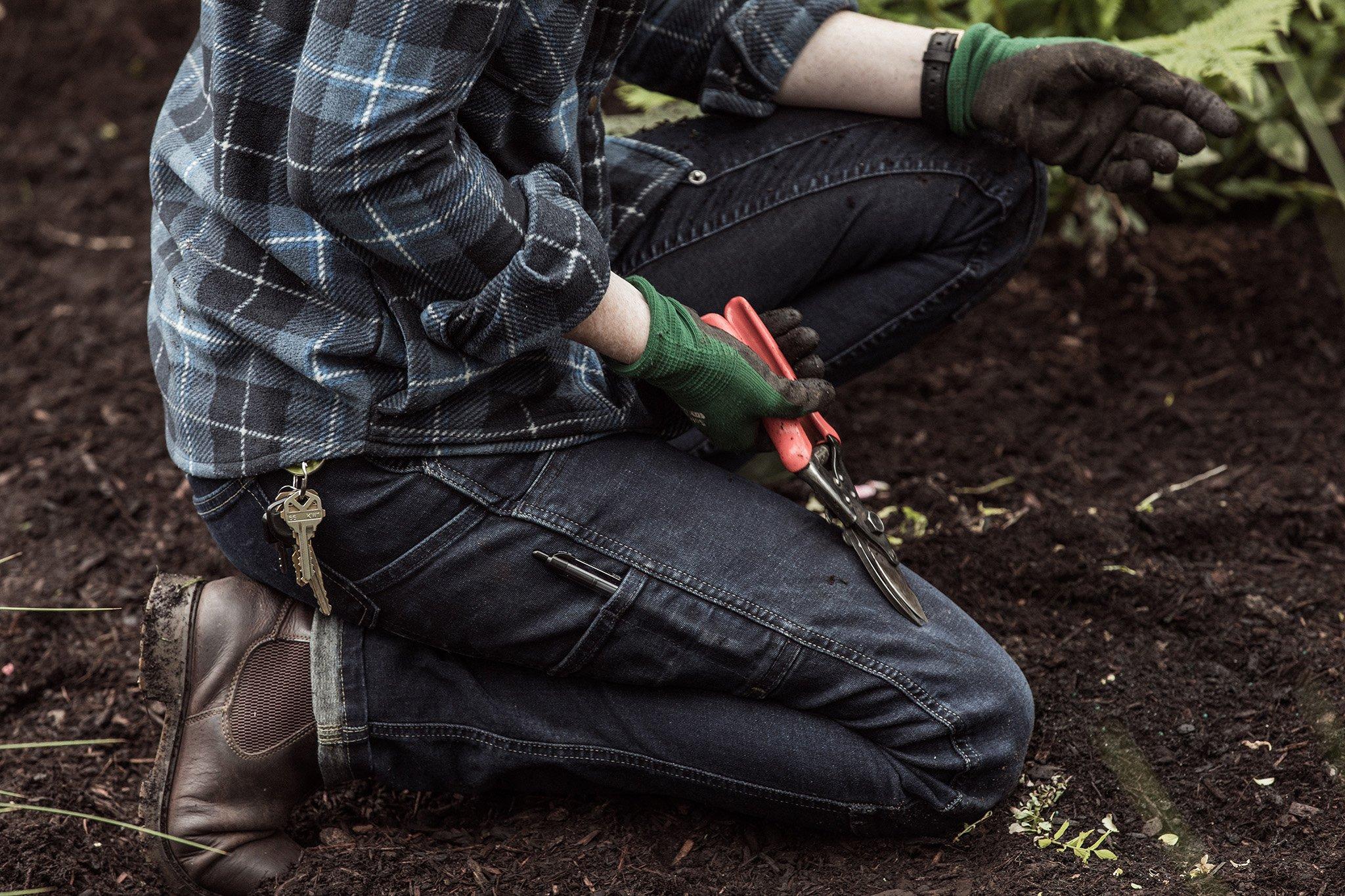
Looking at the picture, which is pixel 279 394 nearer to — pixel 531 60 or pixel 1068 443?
pixel 531 60

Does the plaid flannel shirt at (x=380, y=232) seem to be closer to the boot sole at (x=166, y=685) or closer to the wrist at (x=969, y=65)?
the boot sole at (x=166, y=685)

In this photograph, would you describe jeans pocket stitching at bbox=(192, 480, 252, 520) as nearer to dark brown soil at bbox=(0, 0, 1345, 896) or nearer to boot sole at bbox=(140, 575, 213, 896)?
boot sole at bbox=(140, 575, 213, 896)

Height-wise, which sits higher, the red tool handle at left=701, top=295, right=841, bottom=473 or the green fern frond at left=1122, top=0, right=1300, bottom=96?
the green fern frond at left=1122, top=0, right=1300, bottom=96

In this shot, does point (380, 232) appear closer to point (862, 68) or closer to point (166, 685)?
point (166, 685)

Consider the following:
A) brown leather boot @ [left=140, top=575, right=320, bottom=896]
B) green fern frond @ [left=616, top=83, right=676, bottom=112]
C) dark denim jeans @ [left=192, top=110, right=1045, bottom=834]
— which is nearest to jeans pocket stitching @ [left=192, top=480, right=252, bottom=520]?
dark denim jeans @ [left=192, top=110, right=1045, bottom=834]

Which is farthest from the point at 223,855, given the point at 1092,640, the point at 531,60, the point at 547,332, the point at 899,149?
the point at 899,149

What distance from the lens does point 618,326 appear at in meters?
1.58

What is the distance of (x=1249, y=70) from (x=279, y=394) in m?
2.00

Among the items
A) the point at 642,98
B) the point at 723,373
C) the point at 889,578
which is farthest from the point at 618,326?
the point at 642,98

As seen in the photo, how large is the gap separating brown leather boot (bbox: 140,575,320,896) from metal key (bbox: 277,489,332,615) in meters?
0.21

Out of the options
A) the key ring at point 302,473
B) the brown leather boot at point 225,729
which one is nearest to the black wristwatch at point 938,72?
the key ring at point 302,473

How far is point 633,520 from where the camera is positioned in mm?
1642

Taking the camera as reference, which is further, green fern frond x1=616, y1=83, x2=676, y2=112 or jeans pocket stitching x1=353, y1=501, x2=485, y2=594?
green fern frond x1=616, y1=83, x2=676, y2=112

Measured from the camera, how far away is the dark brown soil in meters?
1.70
